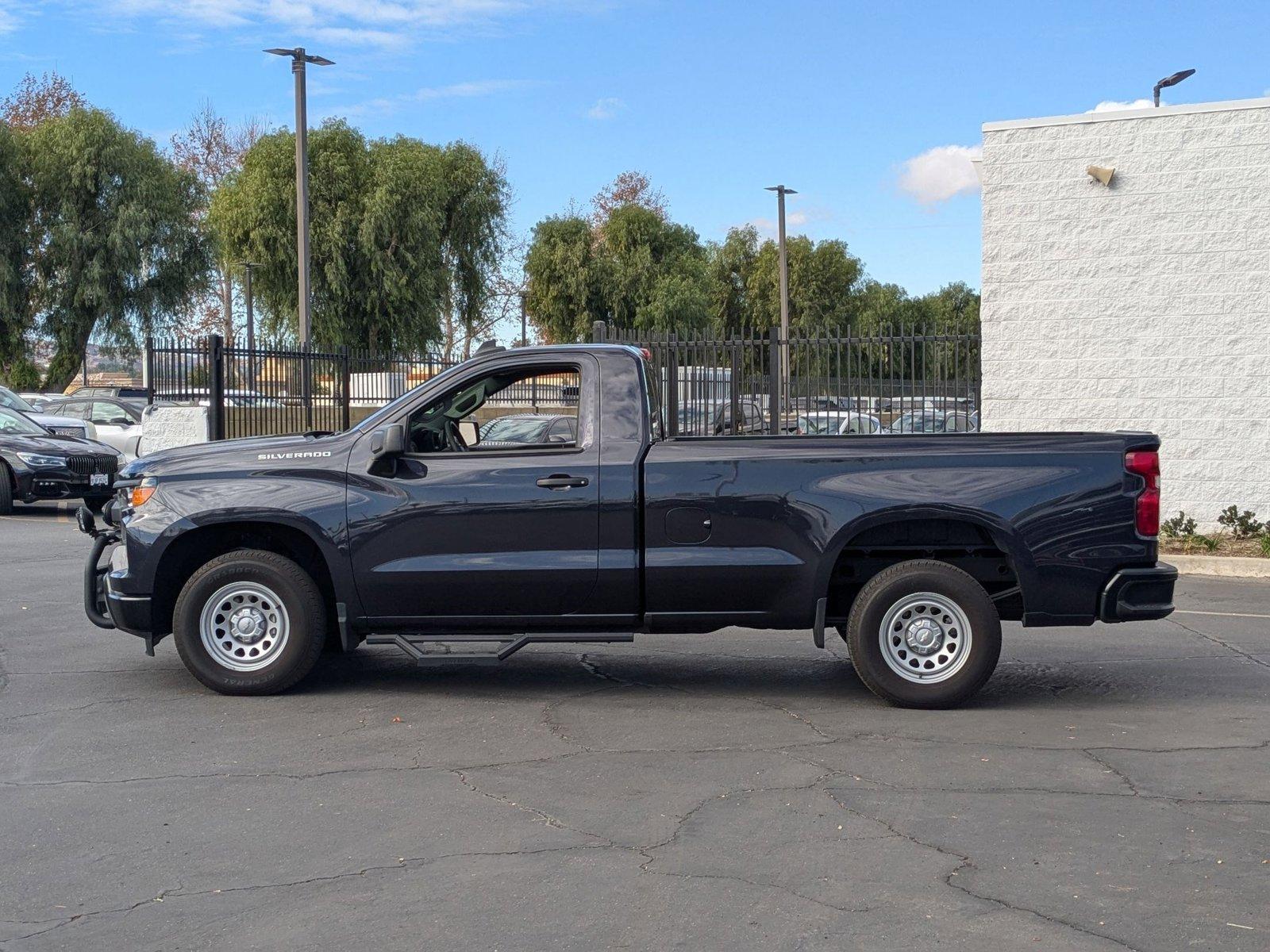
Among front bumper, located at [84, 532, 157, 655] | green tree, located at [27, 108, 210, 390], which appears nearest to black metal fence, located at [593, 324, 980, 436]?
front bumper, located at [84, 532, 157, 655]

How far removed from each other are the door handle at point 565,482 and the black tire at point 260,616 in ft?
4.64

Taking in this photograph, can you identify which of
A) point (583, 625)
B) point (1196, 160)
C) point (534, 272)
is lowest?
point (583, 625)

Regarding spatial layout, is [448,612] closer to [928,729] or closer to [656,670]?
[656,670]

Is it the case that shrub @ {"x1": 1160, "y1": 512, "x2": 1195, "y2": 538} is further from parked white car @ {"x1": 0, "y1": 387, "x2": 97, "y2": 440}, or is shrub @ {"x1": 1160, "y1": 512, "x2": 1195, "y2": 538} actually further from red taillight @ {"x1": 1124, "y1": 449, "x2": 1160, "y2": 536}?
parked white car @ {"x1": 0, "y1": 387, "x2": 97, "y2": 440}

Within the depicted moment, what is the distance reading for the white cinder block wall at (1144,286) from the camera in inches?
611

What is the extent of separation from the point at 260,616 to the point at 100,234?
43.2m

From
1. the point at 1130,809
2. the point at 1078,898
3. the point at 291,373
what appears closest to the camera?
the point at 1078,898

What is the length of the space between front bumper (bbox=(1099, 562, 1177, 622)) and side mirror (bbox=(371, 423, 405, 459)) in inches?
150

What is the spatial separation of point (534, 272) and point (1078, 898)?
61329 millimetres

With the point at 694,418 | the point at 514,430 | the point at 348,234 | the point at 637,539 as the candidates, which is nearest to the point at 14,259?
the point at 348,234

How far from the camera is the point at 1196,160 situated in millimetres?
15719

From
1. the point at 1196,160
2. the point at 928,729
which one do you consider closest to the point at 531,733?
the point at 928,729

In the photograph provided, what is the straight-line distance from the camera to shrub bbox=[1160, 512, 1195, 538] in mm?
14977

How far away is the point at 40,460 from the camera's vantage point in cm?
1880
